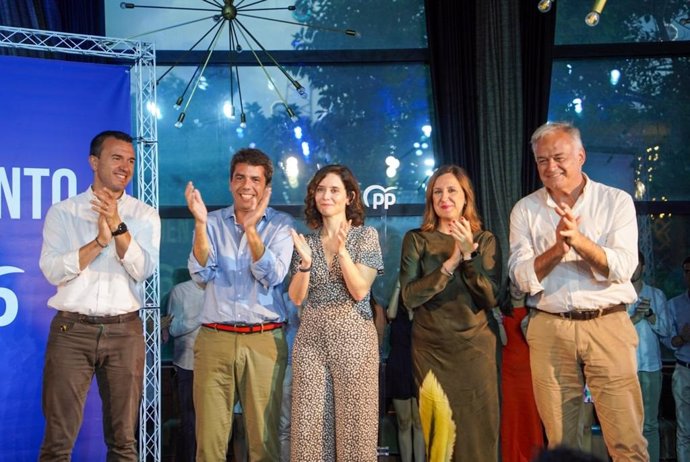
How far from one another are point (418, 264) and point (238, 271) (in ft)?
2.75

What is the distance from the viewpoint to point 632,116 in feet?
19.8

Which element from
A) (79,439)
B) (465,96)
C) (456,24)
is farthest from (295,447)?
(456,24)

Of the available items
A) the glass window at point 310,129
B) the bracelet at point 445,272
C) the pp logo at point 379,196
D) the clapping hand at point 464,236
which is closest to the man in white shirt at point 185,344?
the glass window at point 310,129

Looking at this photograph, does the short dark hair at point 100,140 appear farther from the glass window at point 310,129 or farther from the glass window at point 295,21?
the glass window at point 295,21

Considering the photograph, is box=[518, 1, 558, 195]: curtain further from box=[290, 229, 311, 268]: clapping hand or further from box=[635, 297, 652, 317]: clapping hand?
box=[290, 229, 311, 268]: clapping hand

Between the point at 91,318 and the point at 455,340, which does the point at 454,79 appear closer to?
the point at 455,340

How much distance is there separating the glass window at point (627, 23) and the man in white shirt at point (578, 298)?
3.06 metres

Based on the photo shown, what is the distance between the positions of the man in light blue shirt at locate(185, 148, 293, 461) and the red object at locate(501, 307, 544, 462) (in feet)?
5.89

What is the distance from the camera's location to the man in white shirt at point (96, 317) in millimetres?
3516

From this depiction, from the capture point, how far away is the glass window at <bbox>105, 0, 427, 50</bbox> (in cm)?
603

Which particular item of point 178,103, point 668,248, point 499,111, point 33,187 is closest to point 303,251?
point 33,187

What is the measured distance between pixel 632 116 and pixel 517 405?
2699 millimetres

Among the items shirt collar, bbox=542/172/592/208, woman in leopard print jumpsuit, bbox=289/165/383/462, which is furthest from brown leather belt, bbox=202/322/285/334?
shirt collar, bbox=542/172/592/208

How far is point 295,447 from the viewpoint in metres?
3.30
